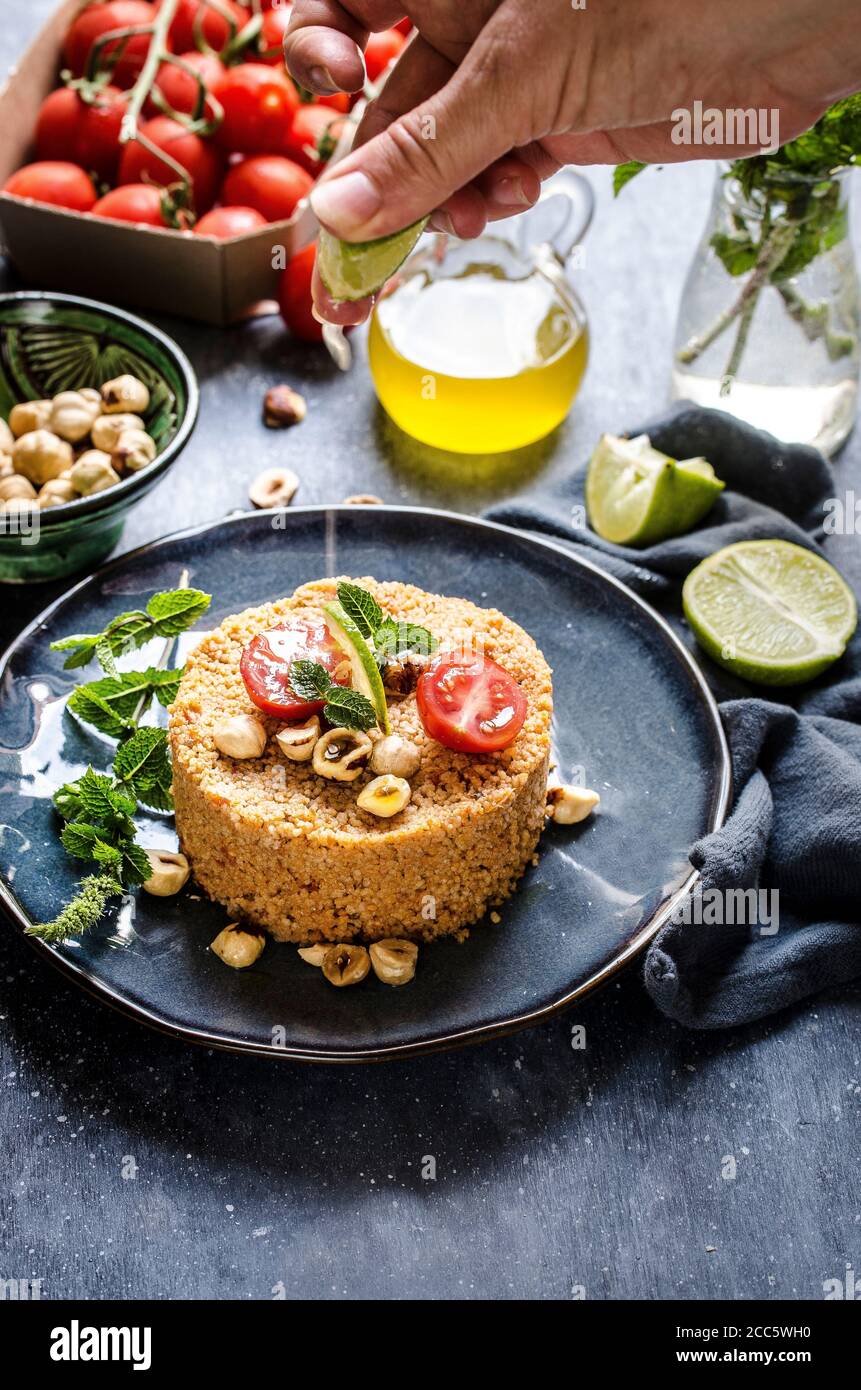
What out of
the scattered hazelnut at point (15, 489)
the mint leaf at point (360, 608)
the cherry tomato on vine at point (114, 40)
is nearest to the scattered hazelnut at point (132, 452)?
the scattered hazelnut at point (15, 489)

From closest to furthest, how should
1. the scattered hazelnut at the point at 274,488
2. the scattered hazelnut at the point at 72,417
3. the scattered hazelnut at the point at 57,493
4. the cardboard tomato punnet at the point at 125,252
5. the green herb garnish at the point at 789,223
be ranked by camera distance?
the green herb garnish at the point at 789,223 < the scattered hazelnut at the point at 57,493 < the scattered hazelnut at the point at 72,417 < the scattered hazelnut at the point at 274,488 < the cardboard tomato punnet at the point at 125,252

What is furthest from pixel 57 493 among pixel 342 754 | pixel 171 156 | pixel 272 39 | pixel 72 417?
pixel 272 39

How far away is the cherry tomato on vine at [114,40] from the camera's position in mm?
2945

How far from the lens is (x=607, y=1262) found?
1.58m

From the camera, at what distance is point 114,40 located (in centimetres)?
294

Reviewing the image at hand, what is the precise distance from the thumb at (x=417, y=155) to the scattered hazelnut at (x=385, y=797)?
64 centimetres

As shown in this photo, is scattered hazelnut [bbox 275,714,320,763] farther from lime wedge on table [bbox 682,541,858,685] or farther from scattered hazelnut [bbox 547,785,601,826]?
lime wedge on table [bbox 682,541,858,685]

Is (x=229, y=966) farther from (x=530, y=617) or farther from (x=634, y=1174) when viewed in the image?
(x=530, y=617)

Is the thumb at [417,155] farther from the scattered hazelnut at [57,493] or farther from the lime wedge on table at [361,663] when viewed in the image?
the scattered hazelnut at [57,493]

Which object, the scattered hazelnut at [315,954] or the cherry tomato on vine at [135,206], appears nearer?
the scattered hazelnut at [315,954]

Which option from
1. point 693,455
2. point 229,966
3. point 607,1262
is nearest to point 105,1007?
point 229,966

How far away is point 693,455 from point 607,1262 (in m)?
1.42
